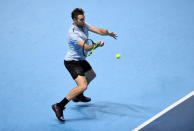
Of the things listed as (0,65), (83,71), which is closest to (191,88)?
(83,71)

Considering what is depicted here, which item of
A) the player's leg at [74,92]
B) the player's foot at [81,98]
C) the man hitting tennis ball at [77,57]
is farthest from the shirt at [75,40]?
the player's foot at [81,98]

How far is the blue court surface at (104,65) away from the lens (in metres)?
4.37

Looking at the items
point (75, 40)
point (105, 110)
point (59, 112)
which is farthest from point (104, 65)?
point (75, 40)

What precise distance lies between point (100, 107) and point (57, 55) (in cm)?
203

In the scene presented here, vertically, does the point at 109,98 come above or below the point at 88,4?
below

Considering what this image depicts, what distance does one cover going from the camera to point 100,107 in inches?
176

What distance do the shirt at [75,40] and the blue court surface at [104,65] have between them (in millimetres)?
916

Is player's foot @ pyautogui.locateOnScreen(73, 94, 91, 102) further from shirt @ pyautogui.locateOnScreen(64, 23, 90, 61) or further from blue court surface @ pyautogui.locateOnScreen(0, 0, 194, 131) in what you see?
shirt @ pyautogui.locateOnScreen(64, 23, 90, 61)

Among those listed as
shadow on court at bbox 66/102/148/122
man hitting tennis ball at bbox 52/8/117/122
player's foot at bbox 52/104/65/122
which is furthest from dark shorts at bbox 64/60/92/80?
shadow on court at bbox 66/102/148/122

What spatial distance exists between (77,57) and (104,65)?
55.7 inches

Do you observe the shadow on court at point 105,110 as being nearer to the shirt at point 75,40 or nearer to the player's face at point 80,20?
the shirt at point 75,40

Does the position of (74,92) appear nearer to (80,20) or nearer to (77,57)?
(77,57)

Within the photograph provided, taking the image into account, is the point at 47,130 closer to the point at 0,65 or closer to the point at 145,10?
the point at 0,65

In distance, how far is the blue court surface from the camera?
172 inches
